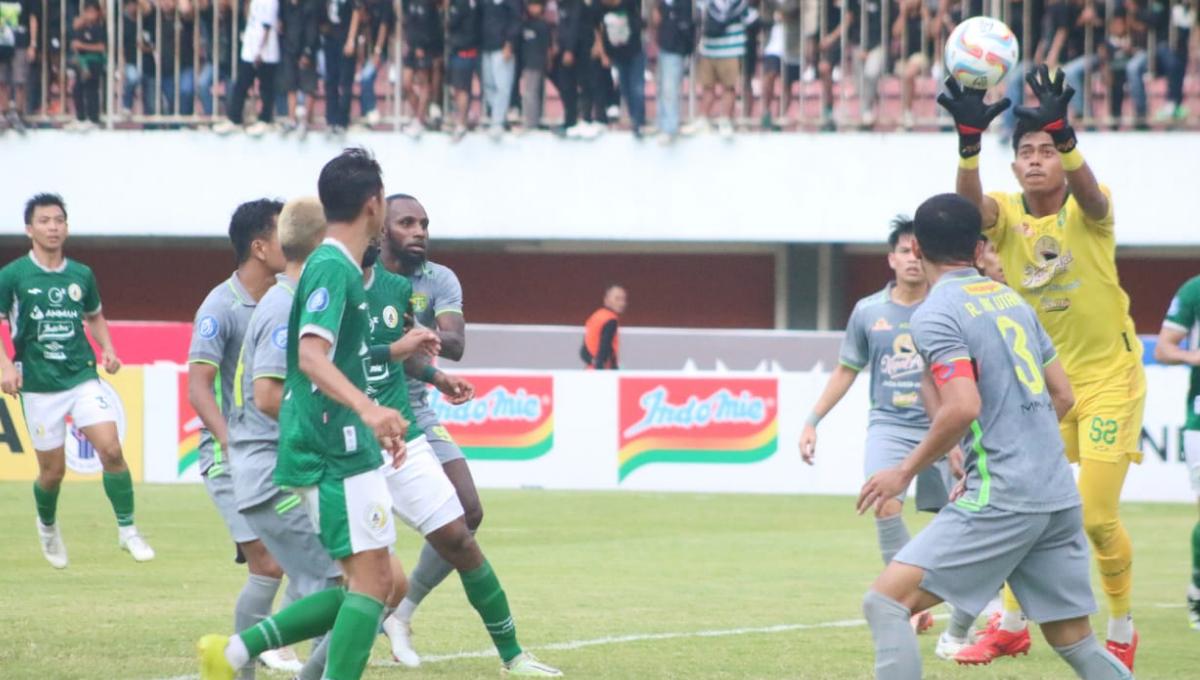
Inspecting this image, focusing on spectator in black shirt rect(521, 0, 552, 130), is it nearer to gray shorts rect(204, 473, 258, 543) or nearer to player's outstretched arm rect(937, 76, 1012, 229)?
gray shorts rect(204, 473, 258, 543)

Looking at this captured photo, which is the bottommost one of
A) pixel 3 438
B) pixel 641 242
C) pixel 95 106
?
pixel 3 438

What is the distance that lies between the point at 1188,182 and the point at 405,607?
17.8m

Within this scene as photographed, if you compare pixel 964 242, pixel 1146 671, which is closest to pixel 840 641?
pixel 1146 671

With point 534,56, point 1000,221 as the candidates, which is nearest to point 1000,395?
point 1000,221

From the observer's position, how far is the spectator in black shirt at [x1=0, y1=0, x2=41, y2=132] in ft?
86.1

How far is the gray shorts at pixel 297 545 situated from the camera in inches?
288

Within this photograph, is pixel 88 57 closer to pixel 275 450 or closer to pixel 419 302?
pixel 419 302

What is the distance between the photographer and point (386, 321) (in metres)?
8.04

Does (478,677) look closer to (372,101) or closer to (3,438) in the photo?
(3,438)

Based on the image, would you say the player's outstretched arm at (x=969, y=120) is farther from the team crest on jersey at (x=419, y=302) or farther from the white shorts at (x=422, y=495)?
the team crest on jersey at (x=419, y=302)

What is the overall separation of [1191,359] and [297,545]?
18.9 ft

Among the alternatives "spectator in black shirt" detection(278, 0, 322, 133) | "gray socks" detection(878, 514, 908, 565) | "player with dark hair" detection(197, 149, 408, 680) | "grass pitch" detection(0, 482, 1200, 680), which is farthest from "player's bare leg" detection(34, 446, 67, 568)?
"spectator in black shirt" detection(278, 0, 322, 133)

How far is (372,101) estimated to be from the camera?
26219mm

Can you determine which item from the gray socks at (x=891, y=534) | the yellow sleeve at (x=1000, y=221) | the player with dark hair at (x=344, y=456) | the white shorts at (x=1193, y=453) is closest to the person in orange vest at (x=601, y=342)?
the white shorts at (x=1193, y=453)
